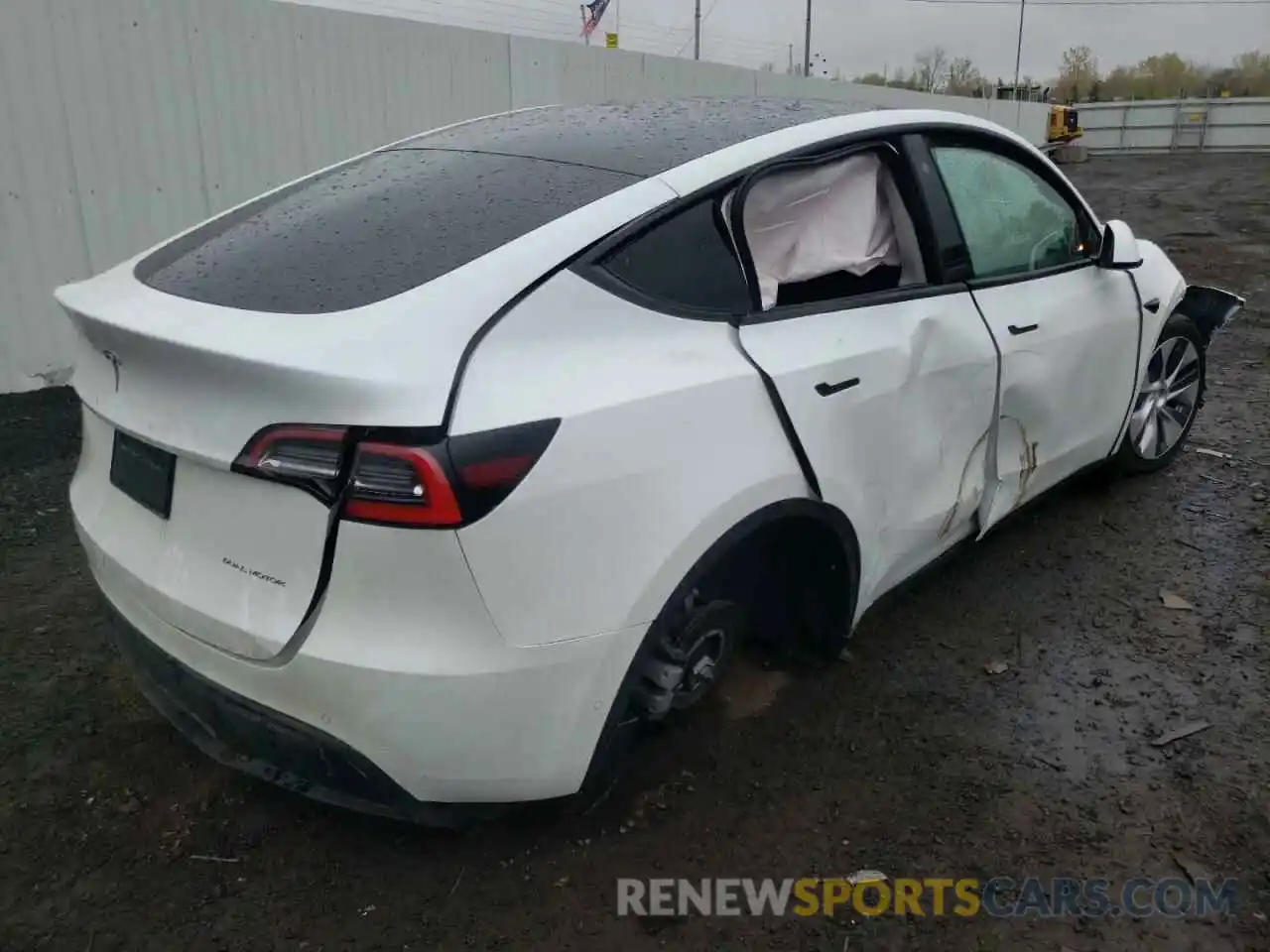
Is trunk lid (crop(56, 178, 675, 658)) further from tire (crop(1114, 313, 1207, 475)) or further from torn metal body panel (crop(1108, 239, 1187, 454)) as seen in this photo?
tire (crop(1114, 313, 1207, 475))

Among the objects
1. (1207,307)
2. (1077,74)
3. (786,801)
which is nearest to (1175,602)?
(1207,307)

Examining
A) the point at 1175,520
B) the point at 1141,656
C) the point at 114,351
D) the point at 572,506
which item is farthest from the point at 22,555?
the point at 1175,520

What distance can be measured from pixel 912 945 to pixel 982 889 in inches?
10.2

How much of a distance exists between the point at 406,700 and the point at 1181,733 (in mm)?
2207

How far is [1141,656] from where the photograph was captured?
10.2ft

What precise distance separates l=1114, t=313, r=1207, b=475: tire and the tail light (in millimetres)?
3245

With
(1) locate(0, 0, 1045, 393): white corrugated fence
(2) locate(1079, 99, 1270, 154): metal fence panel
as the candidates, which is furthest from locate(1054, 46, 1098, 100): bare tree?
(1) locate(0, 0, 1045, 393): white corrugated fence

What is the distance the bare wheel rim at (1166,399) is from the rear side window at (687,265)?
2591 millimetres

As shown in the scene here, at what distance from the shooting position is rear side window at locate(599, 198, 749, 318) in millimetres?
2125

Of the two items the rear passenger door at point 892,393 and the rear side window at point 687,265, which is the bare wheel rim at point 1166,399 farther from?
the rear side window at point 687,265

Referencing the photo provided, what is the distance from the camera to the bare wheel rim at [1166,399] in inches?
166

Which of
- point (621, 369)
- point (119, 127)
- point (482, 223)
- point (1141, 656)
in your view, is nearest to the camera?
point (621, 369)

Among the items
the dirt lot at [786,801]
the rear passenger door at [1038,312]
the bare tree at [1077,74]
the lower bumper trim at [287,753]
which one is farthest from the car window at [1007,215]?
the bare tree at [1077,74]

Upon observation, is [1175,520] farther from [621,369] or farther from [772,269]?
[621,369]
